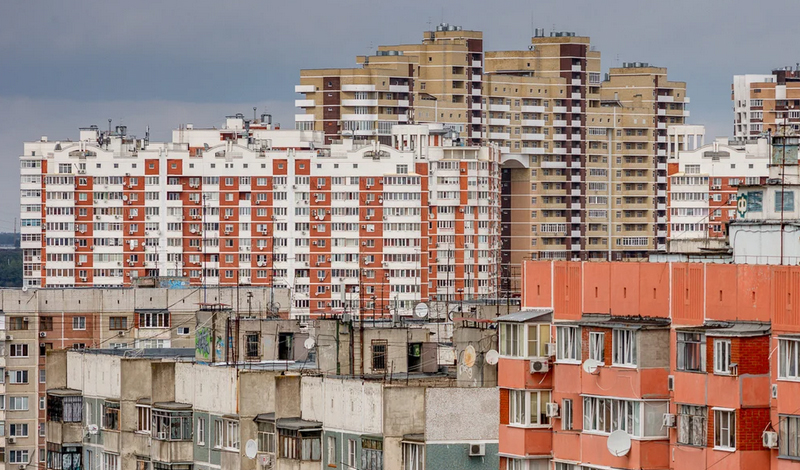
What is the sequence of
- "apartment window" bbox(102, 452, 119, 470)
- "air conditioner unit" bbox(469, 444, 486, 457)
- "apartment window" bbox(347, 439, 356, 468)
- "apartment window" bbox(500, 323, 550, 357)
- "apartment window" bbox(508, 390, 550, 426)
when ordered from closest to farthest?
"apartment window" bbox(508, 390, 550, 426) < "apartment window" bbox(500, 323, 550, 357) < "air conditioner unit" bbox(469, 444, 486, 457) < "apartment window" bbox(347, 439, 356, 468) < "apartment window" bbox(102, 452, 119, 470)

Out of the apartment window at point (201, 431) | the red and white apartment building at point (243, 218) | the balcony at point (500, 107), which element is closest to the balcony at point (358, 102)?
the balcony at point (500, 107)

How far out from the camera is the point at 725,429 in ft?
105

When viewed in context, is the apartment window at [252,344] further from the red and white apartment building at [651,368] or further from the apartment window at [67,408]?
the red and white apartment building at [651,368]

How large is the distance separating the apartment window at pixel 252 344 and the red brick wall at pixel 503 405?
1670cm

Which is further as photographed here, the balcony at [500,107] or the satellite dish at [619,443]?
the balcony at [500,107]

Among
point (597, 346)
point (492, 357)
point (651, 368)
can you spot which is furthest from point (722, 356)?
point (492, 357)

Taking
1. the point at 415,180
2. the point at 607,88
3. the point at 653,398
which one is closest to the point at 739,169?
the point at 415,180

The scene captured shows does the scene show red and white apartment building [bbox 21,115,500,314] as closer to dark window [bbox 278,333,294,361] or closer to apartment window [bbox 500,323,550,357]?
dark window [bbox 278,333,294,361]

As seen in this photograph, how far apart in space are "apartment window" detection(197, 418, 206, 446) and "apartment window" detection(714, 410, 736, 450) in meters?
19.3

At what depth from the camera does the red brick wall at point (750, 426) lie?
103 feet

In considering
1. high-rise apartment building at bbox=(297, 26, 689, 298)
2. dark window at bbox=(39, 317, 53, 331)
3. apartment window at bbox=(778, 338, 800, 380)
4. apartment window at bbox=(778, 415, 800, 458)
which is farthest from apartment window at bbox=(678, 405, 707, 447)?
high-rise apartment building at bbox=(297, 26, 689, 298)

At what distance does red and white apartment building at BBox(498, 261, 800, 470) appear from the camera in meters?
31.5

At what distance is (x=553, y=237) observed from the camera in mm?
179875

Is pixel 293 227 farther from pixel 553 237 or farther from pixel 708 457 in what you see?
pixel 708 457
